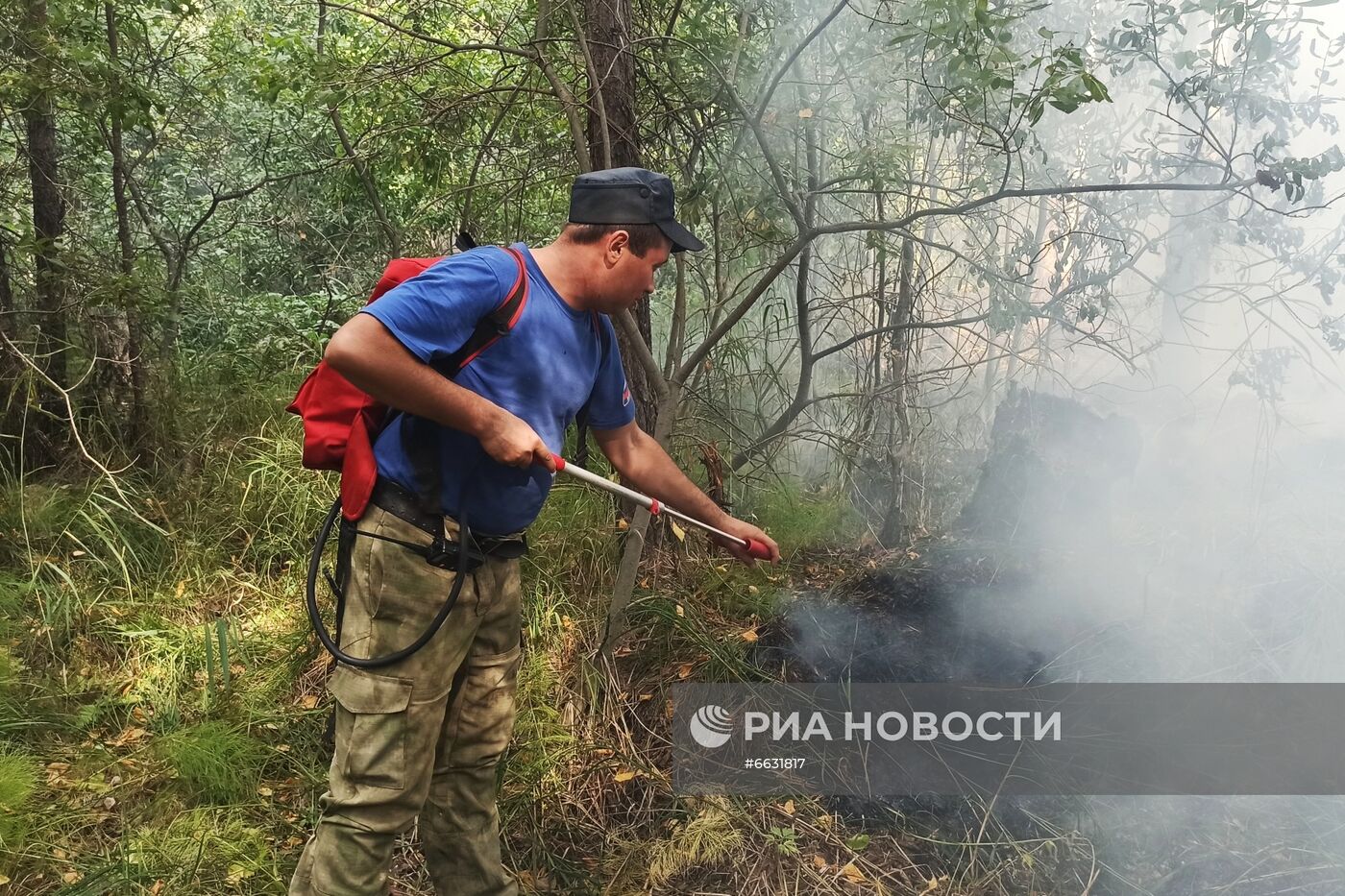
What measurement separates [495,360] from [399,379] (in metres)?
0.24

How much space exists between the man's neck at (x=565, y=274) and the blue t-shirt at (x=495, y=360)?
0.02 meters

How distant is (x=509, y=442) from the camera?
1729mm

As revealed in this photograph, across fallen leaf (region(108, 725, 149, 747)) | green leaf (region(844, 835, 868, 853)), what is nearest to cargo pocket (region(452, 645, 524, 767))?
→ green leaf (region(844, 835, 868, 853))

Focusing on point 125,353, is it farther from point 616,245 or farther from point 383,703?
point 616,245

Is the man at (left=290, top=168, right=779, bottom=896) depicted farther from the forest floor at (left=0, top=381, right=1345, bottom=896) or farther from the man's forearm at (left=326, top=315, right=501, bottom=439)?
the forest floor at (left=0, top=381, right=1345, bottom=896)

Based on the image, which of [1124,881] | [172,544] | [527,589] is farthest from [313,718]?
[1124,881]

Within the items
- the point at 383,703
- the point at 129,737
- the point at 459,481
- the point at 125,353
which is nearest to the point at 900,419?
the point at 459,481

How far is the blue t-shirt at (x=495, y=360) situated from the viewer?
168cm

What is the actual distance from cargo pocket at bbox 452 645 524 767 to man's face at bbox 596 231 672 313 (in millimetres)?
921

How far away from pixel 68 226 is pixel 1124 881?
535cm

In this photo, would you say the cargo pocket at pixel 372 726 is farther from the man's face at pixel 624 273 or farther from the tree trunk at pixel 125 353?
the tree trunk at pixel 125 353

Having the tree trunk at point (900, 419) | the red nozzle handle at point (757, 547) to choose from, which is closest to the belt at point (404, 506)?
the red nozzle handle at point (757, 547)

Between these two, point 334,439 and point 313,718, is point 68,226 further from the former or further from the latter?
point 334,439

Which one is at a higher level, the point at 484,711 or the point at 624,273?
the point at 624,273
